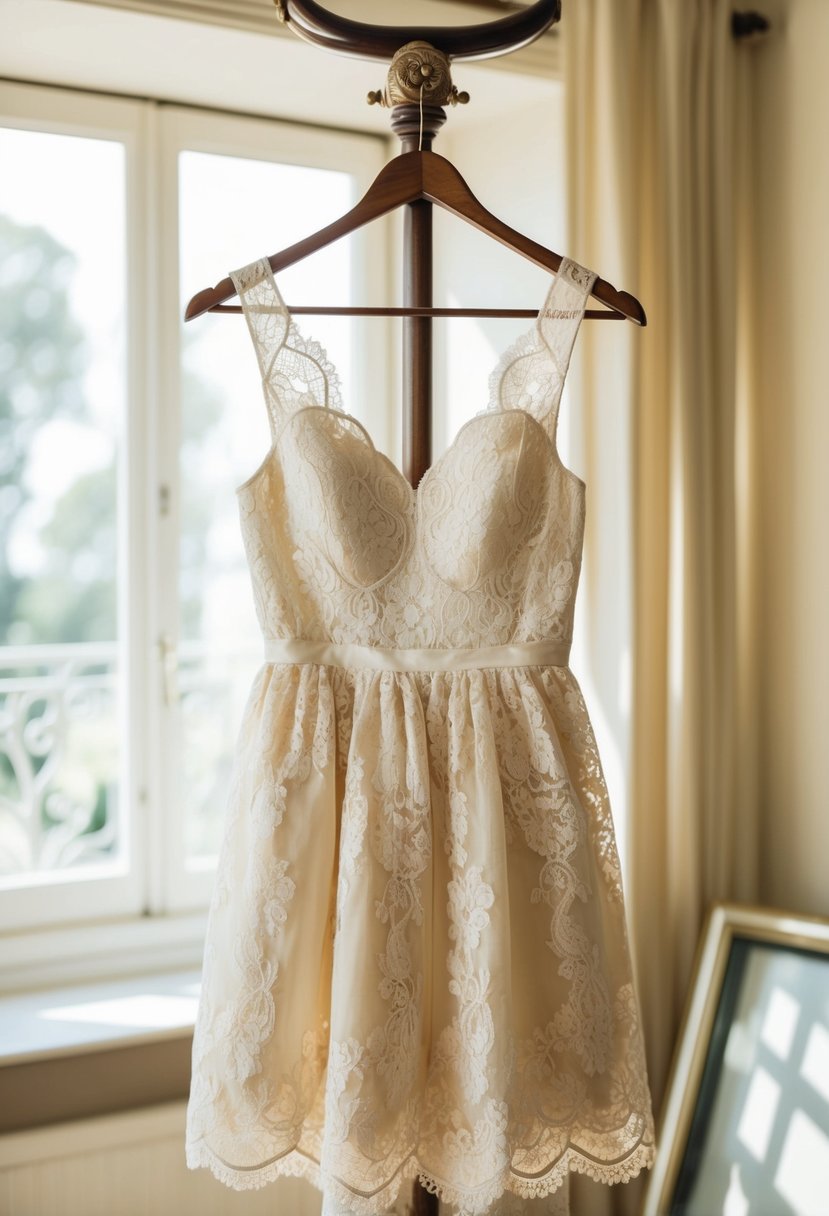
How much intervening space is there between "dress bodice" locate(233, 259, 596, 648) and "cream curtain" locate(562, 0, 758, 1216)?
78 cm

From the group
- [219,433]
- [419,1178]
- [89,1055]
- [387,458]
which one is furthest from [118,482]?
[419,1178]

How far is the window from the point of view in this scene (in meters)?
2.18

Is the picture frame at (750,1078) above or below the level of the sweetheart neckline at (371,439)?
below

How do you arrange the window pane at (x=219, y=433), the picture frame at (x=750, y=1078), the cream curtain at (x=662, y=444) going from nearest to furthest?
1. the picture frame at (x=750, y=1078)
2. the cream curtain at (x=662, y=444)
3. the window pane at (x=219, y=433)

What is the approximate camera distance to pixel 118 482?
224 centimetres

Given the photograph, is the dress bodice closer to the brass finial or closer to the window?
the brass finial

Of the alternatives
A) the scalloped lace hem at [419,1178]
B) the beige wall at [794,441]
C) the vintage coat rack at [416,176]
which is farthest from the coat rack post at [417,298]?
the beige wall at [794,441]

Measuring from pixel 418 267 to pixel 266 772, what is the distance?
0.57 m

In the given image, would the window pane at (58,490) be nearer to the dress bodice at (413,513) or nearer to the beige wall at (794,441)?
the dress bodice at (413,513)

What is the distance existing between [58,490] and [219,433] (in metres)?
0.35

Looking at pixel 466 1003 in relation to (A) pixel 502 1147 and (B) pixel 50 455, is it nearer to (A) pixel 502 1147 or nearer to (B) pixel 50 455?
(A) pixel 502 1147

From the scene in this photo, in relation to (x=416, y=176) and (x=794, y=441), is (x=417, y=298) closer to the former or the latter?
(x=416, y=176)

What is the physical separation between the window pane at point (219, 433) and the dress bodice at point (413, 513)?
116 cm

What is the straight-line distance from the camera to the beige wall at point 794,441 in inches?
79.8
